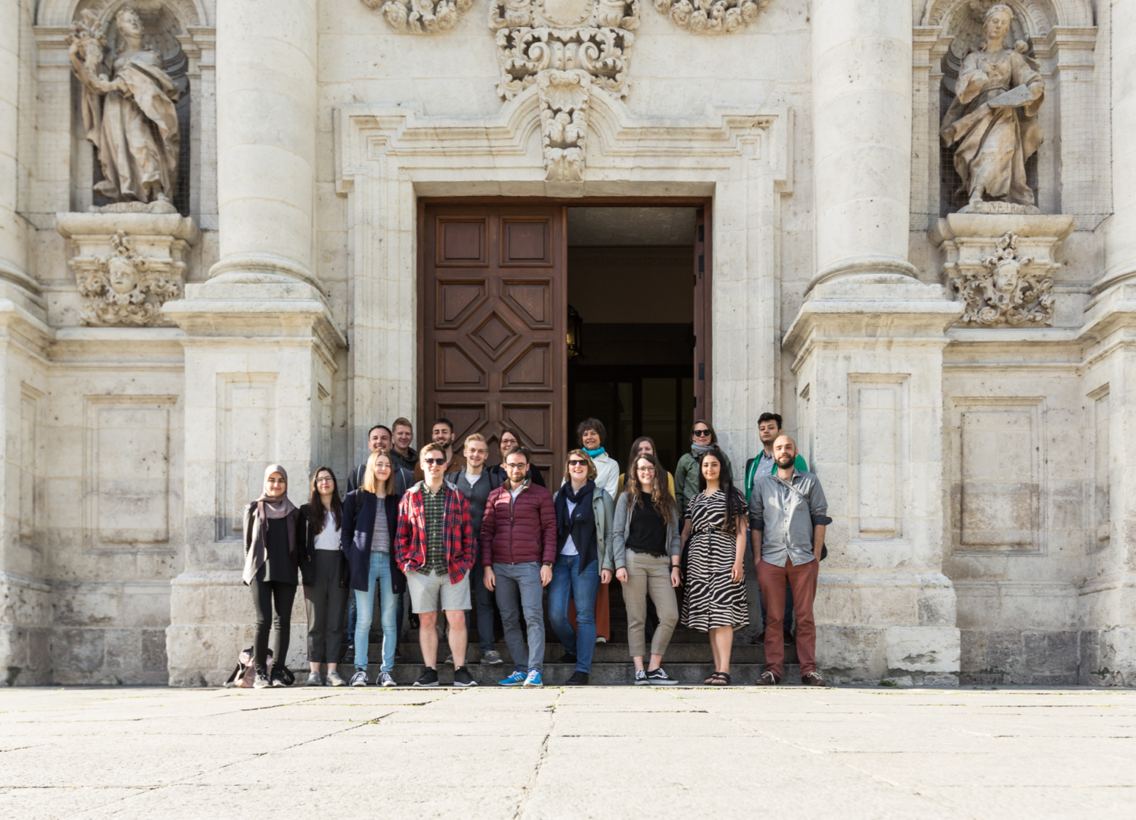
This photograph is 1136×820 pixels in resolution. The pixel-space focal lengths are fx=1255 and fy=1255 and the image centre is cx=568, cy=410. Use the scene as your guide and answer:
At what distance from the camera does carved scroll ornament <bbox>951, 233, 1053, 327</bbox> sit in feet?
34.8

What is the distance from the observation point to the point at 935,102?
11055mm

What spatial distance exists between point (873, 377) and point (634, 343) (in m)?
8.62

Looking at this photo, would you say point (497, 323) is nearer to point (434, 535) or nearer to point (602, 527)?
point (602, 527)

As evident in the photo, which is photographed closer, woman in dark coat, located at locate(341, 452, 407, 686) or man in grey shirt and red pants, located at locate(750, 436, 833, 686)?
woman in dark coat, located at locate(341, 452, 407, 686)

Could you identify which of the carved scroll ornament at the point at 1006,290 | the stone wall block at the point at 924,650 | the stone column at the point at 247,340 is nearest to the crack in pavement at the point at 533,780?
the stone wall block at the point at 924,650

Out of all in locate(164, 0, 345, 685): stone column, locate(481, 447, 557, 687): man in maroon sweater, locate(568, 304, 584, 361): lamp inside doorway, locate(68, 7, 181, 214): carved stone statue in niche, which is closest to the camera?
locate(481, 447, 557, 687): man in maroon sweater

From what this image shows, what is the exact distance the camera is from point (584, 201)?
448 inches

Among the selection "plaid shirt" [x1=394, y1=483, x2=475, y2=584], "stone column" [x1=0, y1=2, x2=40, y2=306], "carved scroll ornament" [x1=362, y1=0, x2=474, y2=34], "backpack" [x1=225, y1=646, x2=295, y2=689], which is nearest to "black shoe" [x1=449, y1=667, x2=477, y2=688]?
"plaid shirt" [x1=394, y1=483, x2=475, y2=584]

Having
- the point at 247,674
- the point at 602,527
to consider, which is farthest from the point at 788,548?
the point at 247,674

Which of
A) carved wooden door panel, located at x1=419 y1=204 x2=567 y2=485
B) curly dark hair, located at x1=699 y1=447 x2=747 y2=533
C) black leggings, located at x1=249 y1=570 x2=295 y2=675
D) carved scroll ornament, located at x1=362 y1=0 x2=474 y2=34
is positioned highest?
carved scroll ornament, located at x1=362 y1=0 x2=474 y2=34

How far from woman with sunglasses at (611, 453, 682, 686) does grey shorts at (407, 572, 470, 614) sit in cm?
107

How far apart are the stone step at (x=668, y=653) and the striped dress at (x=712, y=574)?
796 millimetres

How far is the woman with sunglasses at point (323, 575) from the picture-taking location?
8.59 m

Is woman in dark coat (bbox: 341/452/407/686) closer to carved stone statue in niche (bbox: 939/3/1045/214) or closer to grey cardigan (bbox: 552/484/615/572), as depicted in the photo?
grey cardigan (bbox: 552/484/615/572)
